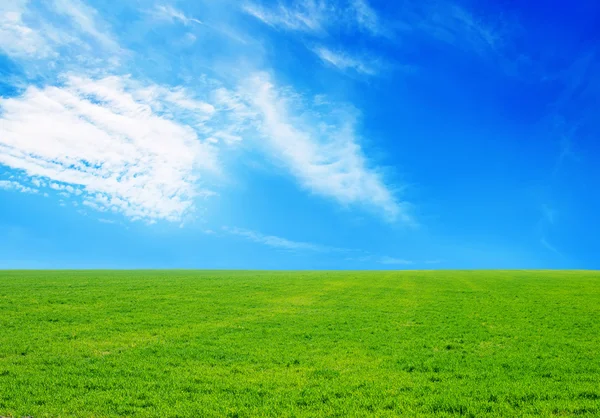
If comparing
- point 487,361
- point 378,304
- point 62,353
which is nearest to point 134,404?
point 62,353

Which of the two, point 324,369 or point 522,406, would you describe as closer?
point 522,406

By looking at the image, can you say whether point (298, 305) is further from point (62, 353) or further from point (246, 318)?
point (62, 353)

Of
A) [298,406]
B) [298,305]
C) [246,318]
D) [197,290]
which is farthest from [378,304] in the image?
[298,406]

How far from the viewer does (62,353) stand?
57.0 feet

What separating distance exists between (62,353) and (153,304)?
13900 mm

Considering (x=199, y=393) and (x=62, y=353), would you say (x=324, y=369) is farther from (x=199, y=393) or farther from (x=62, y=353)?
(x=62, y=353)

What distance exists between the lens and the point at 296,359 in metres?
16.2

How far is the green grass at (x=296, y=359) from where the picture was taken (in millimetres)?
11906

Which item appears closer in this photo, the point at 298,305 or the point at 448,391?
the point at 448,391

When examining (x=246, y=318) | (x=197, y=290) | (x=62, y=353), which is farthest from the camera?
(x=197, y=290)

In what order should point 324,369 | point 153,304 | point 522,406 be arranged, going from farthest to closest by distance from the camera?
point 153,304 < point 324,369 < point 522,406

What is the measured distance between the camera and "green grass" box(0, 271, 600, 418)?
1191 centimetres

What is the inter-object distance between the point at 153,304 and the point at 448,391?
24.1 meters

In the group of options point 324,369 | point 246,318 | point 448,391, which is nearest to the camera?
point 448,391
